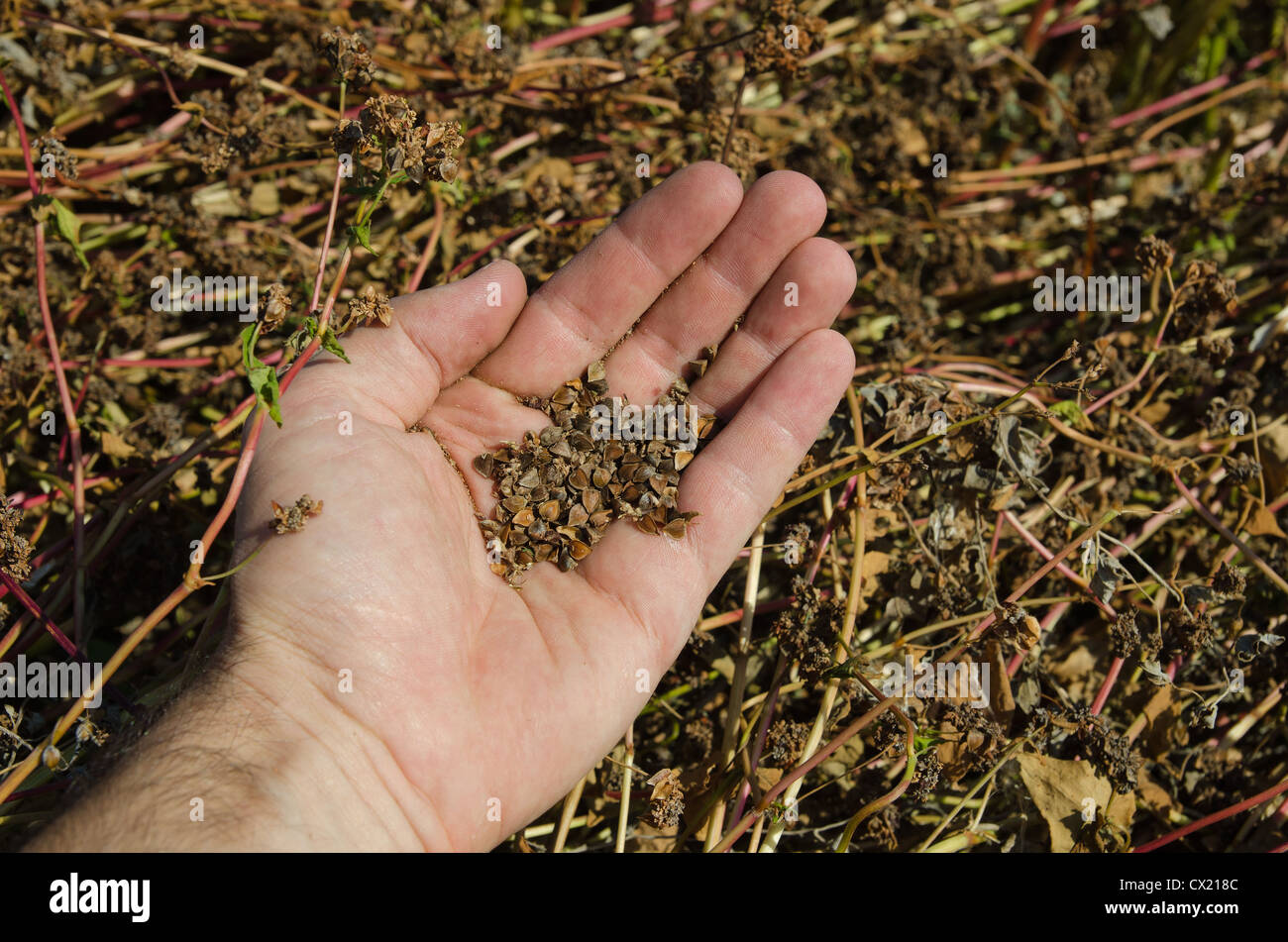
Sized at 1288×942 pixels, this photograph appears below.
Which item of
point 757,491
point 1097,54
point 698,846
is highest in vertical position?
point 1097,54

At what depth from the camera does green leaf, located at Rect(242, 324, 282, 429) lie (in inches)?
96.0

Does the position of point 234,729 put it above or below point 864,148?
below

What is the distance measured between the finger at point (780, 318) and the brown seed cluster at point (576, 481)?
0.40 ft

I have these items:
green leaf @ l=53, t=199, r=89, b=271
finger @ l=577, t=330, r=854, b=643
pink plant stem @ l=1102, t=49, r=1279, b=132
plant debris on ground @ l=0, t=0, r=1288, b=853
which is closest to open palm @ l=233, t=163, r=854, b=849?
finger @ l=577, t=330, r=854, b=643

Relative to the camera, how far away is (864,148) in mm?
4504

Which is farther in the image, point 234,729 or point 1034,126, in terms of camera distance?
point 1034,126

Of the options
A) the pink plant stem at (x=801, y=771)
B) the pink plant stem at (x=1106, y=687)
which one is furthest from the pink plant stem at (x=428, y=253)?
the pink plant stem at (x=1106, y=687)

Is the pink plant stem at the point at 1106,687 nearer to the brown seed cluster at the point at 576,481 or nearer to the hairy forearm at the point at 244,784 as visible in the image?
the brown seed cluster at the point at 576,481

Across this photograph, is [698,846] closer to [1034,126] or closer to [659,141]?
[659,141]

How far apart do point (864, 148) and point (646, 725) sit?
9.22 ft

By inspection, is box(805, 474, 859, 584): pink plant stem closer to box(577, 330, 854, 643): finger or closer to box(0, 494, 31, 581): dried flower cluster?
box(577, 330, 854, 643): finger

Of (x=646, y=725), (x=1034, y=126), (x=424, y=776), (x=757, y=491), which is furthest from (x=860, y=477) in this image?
(x=1034, y=126)

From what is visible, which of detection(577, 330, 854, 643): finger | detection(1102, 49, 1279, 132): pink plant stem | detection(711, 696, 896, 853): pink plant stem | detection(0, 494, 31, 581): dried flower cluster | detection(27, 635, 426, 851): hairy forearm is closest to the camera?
detection(27, 635, 426, 851): hairy forearm

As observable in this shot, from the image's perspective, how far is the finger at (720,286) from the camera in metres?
3.32
